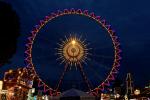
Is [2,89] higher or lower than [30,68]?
lower

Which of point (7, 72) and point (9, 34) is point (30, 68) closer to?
point (7, 72)

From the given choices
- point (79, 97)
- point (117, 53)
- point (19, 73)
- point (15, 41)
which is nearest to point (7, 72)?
point (19, 73)

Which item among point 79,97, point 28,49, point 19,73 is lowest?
point 79,97

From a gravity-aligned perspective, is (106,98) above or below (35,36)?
below

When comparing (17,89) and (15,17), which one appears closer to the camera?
(15,17)

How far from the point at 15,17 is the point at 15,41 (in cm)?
217

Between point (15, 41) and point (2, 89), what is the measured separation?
728cm

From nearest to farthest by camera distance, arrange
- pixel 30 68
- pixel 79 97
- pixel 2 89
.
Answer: pixel 79 97 < pixel 2 89 < pixel 30 68

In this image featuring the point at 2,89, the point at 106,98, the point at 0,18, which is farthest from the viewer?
the point at 106,98

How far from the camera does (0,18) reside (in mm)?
32281

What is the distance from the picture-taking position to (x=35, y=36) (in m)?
44.3

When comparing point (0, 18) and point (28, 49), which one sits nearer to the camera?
point (0, 18)

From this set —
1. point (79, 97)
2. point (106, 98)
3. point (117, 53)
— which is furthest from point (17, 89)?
point (106, 98)

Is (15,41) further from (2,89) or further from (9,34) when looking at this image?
(2,89)
